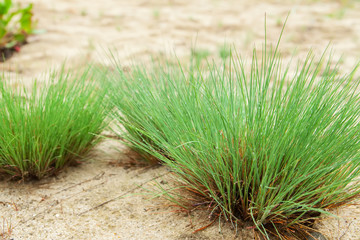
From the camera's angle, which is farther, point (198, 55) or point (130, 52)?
point (130, 52)

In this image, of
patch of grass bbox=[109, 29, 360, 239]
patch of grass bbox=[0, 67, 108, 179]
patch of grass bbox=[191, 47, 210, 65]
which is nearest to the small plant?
patch of grass bbox=[191, 47, 210, 65]

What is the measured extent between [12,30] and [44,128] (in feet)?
8.02

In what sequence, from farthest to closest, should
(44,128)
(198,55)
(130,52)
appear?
(130,52), (198,55), (44,128)

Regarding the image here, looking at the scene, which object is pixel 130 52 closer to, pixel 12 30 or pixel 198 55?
pixel 12 30

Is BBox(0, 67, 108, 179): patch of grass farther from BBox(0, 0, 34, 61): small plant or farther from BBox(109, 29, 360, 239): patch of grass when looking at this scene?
BBox(0, 0, 34, 61): small plant

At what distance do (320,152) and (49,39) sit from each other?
303cm

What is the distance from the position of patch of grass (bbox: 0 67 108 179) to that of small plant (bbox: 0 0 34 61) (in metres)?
1.80

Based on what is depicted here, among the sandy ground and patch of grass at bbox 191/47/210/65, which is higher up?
patch of grass at bbox 191/47/210/65

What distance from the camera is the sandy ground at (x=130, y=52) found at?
1.34 meters

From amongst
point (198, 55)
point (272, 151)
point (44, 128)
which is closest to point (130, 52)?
point (198, 55)

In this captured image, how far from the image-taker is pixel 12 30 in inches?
140

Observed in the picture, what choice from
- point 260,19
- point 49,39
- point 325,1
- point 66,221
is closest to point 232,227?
point 66,221

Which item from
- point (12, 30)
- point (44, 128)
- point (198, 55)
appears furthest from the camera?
point (12, 30)

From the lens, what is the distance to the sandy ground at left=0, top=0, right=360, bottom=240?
134 cm
